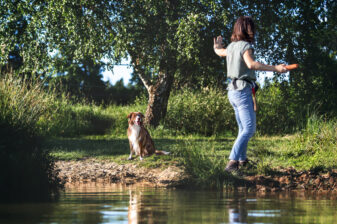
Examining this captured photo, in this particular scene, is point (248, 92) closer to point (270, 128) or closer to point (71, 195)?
point (71, 195)

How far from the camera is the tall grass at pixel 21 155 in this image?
21.4 feet

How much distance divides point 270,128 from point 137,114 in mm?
12241

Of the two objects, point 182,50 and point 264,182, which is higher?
point 182,50

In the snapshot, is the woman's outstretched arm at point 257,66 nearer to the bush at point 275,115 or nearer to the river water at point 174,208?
the river water at point 174,208

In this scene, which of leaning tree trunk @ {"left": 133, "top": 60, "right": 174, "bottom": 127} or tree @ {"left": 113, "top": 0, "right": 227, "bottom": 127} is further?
leaning tree trunk @ {"left": 133, "top": 60, "right": 174, "bottom": 127}

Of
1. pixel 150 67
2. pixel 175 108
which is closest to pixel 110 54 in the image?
pixel 150 67

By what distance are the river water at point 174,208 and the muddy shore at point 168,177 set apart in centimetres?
68

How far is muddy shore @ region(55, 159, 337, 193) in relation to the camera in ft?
24.8

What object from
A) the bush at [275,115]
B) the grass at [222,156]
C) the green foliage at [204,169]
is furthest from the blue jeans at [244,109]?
the bush at [275,115]

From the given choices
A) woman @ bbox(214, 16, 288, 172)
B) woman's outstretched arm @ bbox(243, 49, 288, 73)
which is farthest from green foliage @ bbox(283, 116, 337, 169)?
woman's outstretched arm @ bbox(243, 49, 288, 73)

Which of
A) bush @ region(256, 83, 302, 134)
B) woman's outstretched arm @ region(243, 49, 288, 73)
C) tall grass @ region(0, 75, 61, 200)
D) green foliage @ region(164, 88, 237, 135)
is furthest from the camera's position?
bush @ region(256, 83, 302, 134)

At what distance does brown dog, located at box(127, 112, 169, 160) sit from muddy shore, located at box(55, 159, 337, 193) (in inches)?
26.8

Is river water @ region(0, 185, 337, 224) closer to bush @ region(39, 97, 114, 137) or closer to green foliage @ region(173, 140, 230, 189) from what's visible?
green foliage @ region(173, 140, 230, 189)

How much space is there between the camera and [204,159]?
8297mm
